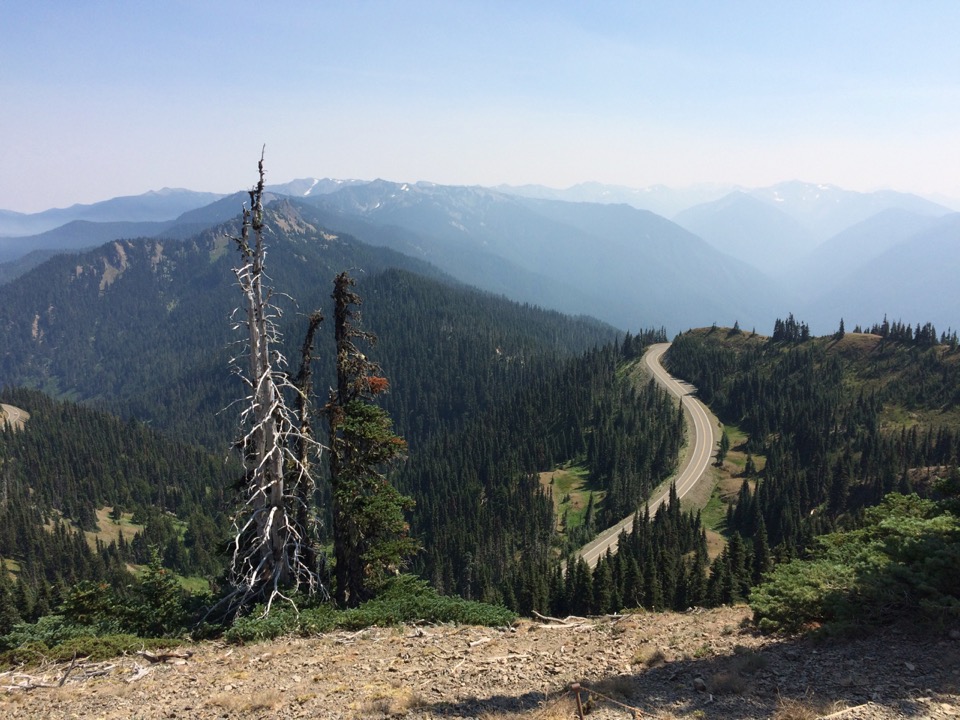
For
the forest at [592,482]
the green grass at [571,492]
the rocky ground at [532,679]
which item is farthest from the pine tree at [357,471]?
the green grass at [571,492]

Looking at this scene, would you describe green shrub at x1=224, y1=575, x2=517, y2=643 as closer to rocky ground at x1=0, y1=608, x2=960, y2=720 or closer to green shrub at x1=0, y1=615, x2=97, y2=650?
rocky ground at x1=0, y1=608, x2=960, y2=720

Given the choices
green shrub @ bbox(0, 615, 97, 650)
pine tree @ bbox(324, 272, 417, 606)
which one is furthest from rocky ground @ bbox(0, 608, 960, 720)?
pine tree @ bbox(324, 272, 417, 606)

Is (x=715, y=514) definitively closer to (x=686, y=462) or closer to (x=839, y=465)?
(x=686, y=462)

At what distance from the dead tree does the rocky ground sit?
4.23m

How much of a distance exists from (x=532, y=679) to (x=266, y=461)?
1358 centimetres

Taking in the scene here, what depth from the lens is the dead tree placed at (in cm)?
1984

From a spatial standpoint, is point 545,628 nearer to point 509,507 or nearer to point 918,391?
point 509,507

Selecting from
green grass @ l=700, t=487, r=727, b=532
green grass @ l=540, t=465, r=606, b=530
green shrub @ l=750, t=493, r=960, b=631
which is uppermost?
green shrub @ l=750, t=493, r=960, b=631

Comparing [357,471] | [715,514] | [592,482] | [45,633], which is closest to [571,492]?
[592,482]

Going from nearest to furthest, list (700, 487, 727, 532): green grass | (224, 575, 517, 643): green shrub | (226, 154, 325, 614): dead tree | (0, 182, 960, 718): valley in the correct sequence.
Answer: (0, 182, 960, 718): valley → (224, 575, 517, 643): green shrub → (226, 154, 325, 614): dead tree → (700, 487, 727, 532): green grass

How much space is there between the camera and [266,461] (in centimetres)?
2147

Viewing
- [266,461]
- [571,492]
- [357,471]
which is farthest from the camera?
[571,492]

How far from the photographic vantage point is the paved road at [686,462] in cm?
10334

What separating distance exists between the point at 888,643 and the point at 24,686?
72.6 feet
